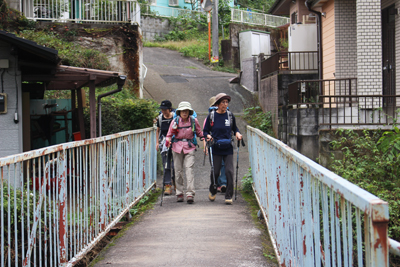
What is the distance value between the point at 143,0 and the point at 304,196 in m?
34.4

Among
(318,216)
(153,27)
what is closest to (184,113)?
(318,216)

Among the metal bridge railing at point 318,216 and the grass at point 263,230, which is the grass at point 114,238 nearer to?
the grass at point 263,230

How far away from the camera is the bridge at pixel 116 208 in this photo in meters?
1.94

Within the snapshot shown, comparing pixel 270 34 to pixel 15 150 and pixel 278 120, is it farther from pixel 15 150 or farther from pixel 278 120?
pixel 15 150

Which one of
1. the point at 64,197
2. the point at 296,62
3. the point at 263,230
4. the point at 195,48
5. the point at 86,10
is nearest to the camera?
the point at 64,197

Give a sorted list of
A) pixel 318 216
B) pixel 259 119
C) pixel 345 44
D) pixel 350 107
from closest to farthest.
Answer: pixel 318 216, pixel 350 107, pixel 345 44, pixel 259 119

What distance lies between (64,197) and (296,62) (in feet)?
43.9

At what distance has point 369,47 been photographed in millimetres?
11055

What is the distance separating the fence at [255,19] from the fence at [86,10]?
13.0m

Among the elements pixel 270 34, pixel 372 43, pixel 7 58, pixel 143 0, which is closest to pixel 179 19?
pixel 143 0

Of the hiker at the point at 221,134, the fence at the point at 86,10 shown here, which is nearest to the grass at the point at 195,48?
the fence at the point at 86,10

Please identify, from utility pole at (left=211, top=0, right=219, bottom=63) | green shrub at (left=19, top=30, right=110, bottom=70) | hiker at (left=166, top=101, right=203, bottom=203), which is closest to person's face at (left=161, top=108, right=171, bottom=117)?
hiker at (left=166, top=101, right=203, bottom=203)

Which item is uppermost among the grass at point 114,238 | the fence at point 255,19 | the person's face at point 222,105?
the fence at point 255,19

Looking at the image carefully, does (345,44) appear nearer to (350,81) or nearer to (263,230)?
(350,81)
